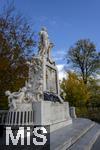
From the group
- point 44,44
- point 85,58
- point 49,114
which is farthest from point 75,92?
point 49,114

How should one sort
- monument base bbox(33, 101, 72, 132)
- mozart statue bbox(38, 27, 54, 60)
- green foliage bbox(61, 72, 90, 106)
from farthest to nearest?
green foliage bbox(61, 72, 90, 106) → mozart statue bbox(38, 27, 54, 60) → monument base bbox(33, 101, 72, 132)

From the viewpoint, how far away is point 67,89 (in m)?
44.2

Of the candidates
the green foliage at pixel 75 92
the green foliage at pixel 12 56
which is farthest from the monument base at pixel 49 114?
the green foliage at pixel 75 92

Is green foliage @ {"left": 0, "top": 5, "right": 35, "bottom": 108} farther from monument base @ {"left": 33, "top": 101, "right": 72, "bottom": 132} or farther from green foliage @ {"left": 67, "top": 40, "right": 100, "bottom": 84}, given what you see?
green foliage @ {"left": 67, "top": 40, "right": 100, "bottom": 84}

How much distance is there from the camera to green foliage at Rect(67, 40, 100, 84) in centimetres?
4781

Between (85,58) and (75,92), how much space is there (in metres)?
6.57

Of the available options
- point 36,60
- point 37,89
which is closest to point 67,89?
point 36,60

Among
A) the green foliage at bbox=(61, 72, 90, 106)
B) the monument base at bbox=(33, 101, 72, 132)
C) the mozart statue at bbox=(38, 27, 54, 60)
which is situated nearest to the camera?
the monument base at bbox=(33, 101, 72, 132)

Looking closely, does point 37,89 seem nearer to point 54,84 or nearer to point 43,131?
point 43,131

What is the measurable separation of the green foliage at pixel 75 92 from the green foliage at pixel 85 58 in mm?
3174

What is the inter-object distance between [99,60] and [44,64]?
92.9 ft

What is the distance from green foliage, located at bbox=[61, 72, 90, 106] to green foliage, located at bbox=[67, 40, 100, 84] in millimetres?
3174

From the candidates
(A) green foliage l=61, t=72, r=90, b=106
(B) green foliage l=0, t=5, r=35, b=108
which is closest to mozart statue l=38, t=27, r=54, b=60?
(B) green foliage l=0, t=5, r=35, b=108

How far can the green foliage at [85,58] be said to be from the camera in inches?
1882
